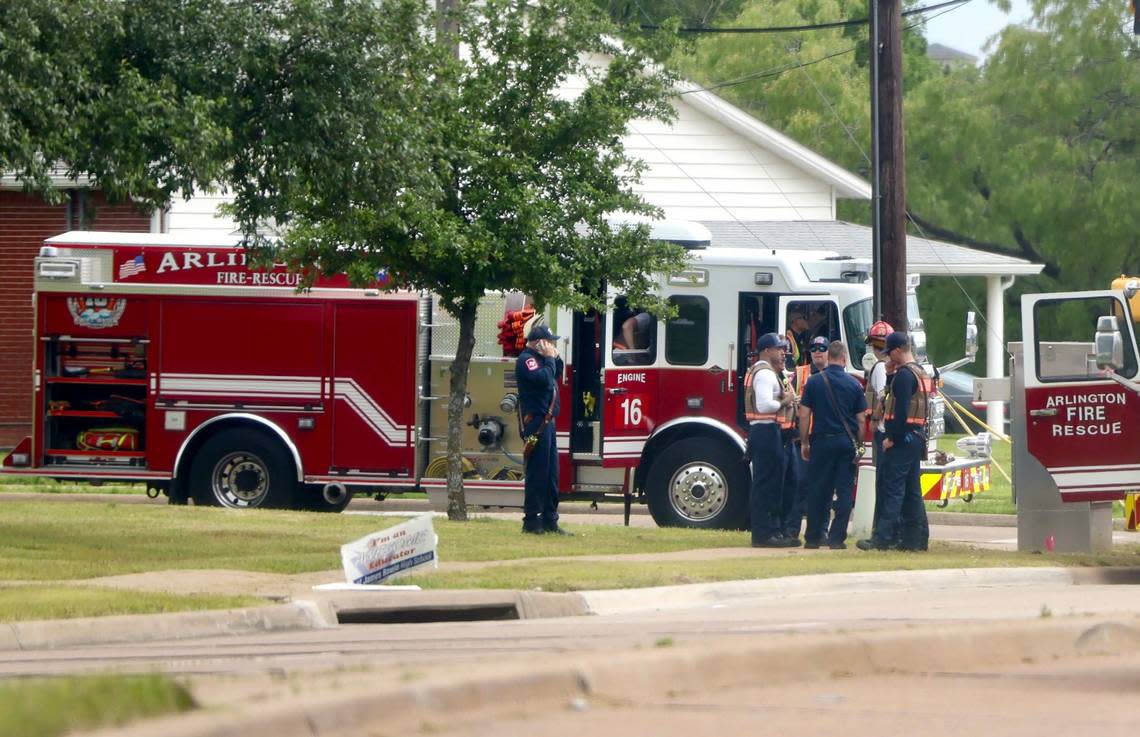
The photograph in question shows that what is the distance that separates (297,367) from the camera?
17703 mm

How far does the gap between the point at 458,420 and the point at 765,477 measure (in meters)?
3.46

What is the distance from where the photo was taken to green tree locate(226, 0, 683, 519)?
44.6 feet

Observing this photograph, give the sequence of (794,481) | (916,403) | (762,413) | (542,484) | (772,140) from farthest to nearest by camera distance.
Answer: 1. (772,140)
2. (794,481)
3. (542,484)
4. (762,413)
5. (916,403)

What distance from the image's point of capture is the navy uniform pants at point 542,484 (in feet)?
48.8

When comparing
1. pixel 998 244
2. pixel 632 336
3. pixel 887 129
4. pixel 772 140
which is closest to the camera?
pixel 632 336

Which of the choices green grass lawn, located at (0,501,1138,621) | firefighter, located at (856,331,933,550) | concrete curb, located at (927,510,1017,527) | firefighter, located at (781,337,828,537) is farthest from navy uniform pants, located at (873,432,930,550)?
concrete curb, located at (927,510,1017,527)

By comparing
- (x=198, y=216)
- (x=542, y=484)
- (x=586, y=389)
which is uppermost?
(x=198, y=216)

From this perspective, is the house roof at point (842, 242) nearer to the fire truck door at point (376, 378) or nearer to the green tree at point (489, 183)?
the fire truck door at point (376, 378)

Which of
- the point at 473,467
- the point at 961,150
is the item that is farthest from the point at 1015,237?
the point at 473,467

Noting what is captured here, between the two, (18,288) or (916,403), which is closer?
(916,403)

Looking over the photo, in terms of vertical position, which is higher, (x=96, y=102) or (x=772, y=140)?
(x=772, y=140)

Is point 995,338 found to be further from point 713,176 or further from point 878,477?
point 878,477

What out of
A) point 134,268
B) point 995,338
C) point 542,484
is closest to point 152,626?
point 542,484

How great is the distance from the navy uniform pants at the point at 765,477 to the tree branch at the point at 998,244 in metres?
21.0
